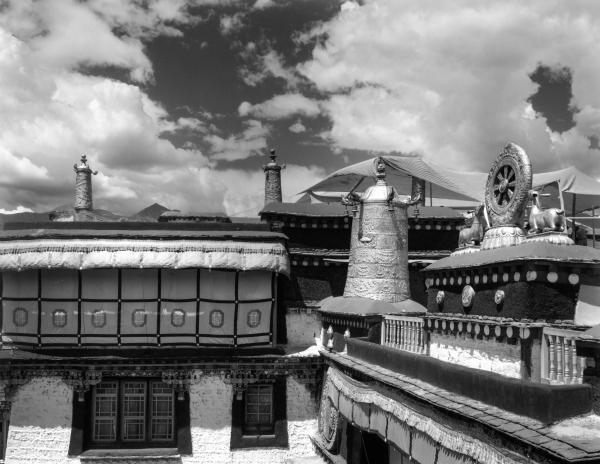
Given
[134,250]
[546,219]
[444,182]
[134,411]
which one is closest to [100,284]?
[134,250]

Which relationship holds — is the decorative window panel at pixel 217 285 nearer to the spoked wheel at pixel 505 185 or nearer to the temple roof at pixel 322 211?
the temple roof at pixel 322 211

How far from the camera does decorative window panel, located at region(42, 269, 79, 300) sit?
15.9 metres

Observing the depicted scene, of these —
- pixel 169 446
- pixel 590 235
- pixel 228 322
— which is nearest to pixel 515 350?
pixel 228 322

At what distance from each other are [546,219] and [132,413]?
11.9 metres

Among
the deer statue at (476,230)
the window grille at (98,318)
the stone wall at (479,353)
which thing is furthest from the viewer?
the window grille at (98,318)

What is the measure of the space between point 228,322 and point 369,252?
4.47 m

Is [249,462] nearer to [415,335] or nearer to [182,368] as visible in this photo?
[182,368]

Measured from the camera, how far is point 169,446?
15.6 m

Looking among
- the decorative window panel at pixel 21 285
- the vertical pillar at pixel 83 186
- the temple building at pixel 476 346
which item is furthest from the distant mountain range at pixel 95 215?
the temple building at pixel 476 346

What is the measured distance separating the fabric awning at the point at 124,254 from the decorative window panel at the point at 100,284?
0.93 m

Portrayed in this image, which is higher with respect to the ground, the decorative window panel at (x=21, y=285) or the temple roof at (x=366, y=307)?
the decorative window panel at (x=21, y=285)

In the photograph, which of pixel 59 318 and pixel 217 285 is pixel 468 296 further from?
pixel 59 318

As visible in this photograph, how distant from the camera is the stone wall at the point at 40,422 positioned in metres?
15.4

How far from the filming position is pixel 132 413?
1584cm
